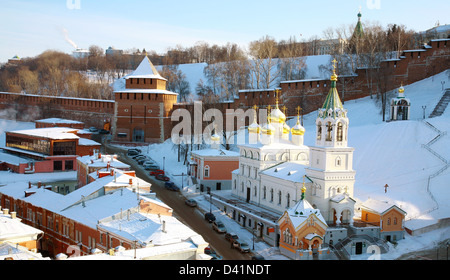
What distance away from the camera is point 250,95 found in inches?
1325

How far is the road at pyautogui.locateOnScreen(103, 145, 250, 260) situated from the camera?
15767mm

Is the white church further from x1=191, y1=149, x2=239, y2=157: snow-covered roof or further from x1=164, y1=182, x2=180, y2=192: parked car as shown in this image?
x1=164, y1=182, x2=180, y2=192: parked car

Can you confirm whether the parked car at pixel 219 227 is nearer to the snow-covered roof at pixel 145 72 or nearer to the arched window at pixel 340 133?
the arched window at pixel 340 133

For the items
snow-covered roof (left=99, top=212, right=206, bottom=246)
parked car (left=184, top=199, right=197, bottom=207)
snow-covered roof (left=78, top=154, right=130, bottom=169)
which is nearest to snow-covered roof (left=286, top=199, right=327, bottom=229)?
snow-covered roof (left=99, top=212, right=206, bottom=246)

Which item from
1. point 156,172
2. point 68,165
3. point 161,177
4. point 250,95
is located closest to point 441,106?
point 250,95

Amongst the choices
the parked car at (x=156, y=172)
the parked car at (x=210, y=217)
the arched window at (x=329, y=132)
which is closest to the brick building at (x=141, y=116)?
the parked car at (x=156, y=172)

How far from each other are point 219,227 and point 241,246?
2120mm

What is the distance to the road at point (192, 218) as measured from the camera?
51.7 feet

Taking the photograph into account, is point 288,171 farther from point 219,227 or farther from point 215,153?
point 215,153

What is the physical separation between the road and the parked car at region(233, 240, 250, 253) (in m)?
0.14

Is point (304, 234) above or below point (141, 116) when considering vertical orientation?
below

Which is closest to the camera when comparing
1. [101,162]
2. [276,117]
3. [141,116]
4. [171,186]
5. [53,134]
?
[101,162]
